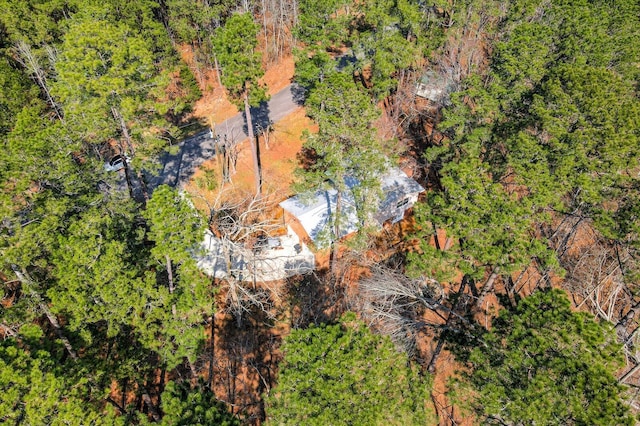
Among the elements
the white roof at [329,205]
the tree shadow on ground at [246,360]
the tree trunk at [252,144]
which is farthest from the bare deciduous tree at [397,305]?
the tree trunk at [252,144]

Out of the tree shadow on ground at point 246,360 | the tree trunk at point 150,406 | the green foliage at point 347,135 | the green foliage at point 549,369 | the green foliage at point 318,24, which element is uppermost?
the green foliage at point 318,24

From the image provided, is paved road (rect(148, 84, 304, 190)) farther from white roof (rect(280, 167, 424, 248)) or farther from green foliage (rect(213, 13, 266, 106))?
white roof (rect(280, 167, 424, 248))

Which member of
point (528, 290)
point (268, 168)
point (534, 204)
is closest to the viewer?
point (534, 204)

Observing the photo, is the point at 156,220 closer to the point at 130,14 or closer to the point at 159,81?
the point at 159,81

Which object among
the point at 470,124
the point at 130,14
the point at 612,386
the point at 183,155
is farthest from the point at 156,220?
the point at 130,14

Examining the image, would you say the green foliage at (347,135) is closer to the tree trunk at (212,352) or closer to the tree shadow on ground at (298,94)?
the tree trunk at (212,352)

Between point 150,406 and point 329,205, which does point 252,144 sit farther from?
point 150,406

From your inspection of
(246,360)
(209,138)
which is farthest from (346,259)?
(209,138)
